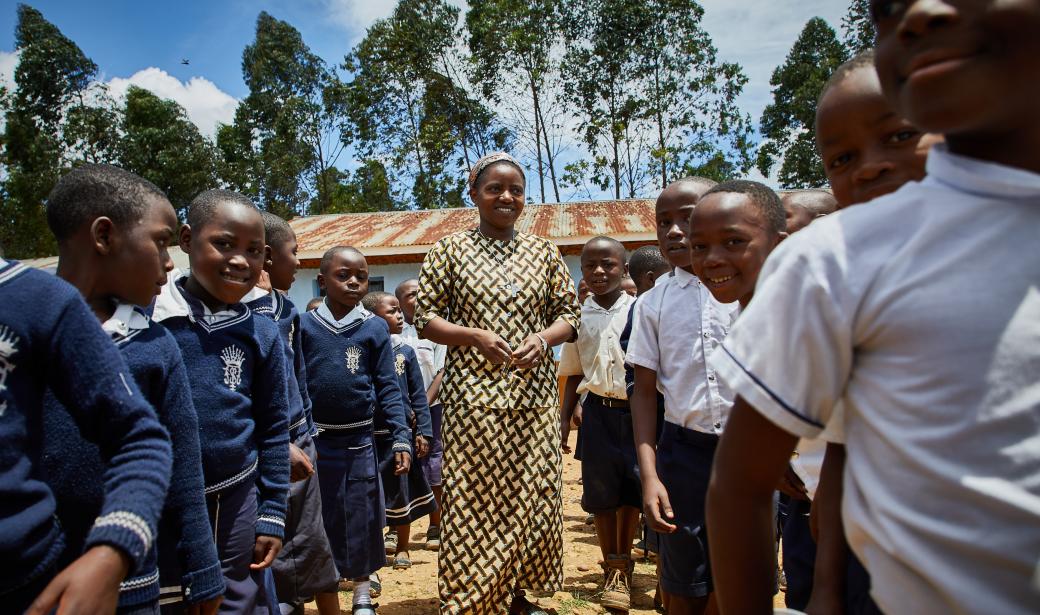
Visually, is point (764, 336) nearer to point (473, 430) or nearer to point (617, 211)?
point (473, 430)

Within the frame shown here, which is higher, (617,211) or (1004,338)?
(617,211)

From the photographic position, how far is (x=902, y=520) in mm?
A: 855

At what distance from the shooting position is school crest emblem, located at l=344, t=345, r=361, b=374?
13.1 feet

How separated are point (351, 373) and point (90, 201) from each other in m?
2.25

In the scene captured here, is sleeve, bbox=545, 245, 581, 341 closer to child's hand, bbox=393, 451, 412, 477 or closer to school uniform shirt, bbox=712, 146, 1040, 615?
child's hand, bbox=393, 451, 412, 477

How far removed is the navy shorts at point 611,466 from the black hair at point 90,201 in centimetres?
295

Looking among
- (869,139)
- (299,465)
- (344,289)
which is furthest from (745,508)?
(344,289)

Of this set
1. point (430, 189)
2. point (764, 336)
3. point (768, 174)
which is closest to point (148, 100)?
point (430, 189)

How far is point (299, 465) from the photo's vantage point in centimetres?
298

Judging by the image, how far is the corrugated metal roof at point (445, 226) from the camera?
13.9 m

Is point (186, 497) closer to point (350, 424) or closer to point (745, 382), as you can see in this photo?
point (745, 382)

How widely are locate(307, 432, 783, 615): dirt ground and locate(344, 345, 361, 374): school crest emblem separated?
147 centimetres

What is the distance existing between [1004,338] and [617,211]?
52.8 ft

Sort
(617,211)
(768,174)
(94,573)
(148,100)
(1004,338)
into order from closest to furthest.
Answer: (1004,338) < (94,573) < (617,211) < (148,100) < (768,174)
